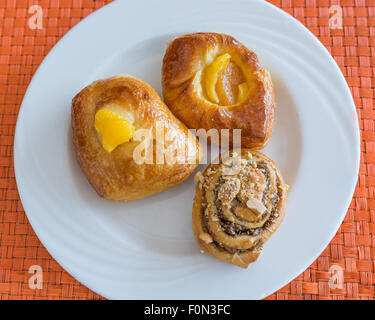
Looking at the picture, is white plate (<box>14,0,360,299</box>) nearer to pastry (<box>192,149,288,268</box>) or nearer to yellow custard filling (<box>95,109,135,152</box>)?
pastry (<box>192,149,288,268</box>)

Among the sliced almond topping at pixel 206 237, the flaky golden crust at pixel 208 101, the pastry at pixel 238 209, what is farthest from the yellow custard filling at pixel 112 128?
the sliced almond topping at pixel 206 237

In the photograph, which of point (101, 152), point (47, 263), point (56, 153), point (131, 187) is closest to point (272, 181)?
point (131, 187)

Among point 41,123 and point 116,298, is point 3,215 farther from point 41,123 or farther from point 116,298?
point 116,298

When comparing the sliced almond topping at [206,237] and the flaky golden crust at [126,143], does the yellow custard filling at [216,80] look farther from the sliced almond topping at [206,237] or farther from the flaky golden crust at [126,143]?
the sliced almond topping at [206,237]

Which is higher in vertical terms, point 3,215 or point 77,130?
point 77,130

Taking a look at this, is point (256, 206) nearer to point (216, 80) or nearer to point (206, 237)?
point (206, 237)

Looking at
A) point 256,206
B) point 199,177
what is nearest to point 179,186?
point 199,177

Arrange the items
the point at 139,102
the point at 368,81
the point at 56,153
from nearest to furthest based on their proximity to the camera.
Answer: the point at 139,102 < the point at 56,153 < the point at 368,81
